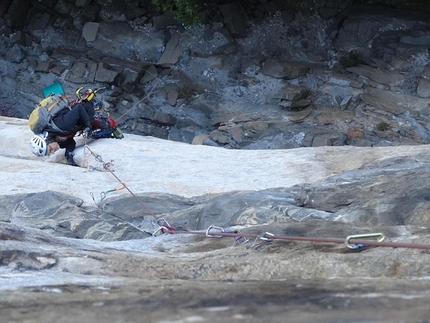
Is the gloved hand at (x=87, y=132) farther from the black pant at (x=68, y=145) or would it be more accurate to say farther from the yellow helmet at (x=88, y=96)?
the yellow helmet at (x=88, y=96)

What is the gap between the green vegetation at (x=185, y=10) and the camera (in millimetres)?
18156

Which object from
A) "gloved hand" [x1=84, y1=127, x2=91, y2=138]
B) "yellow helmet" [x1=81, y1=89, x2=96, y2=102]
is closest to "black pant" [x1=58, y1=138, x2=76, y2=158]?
"gloved hand" [x1=84, y1=127, x2=91, y2=138]

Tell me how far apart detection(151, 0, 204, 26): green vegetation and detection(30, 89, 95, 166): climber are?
A: 33.3 feet

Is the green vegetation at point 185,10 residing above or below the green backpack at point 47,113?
below

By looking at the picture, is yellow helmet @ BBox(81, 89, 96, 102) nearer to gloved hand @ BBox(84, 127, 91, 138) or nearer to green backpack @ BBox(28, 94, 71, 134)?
green backpack @ BBox(28, 94, 71, 134)

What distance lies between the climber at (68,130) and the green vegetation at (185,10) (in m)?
10.1

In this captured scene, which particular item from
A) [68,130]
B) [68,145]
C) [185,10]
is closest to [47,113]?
[68,130]

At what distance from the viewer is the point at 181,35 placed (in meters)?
19.5

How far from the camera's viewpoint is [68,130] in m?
8.48

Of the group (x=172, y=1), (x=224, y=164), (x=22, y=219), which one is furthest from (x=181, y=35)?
(x=22, y=219)

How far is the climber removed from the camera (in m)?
8.28

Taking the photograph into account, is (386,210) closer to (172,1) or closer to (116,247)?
(116,247)

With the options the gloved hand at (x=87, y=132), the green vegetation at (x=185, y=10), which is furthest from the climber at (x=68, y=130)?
the green vegetation at (x=185, y=10)

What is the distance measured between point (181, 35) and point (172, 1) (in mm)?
1302
